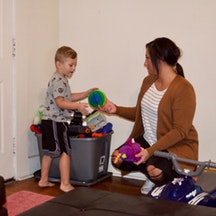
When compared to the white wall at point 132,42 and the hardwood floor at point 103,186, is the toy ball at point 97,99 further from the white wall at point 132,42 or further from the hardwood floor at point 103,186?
the hardwood floor at point 103,186

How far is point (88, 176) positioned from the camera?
9.80ft

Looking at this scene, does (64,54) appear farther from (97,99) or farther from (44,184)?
(44,184)

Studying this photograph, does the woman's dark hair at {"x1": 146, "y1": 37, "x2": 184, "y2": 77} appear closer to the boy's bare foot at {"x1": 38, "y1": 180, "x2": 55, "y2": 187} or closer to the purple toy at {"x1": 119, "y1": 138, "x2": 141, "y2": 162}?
the purple toy at {"x1": 119, "y1": 138, "x2": 141, "y2": 162}

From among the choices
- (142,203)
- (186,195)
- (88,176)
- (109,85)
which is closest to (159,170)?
(186,195)

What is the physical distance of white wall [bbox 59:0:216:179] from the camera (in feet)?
→ 9.29

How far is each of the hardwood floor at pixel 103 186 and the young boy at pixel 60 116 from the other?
77 mm

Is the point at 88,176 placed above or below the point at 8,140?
below

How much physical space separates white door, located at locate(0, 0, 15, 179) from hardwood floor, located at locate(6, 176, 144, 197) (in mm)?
155

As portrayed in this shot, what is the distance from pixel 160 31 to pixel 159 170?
4.16 ft

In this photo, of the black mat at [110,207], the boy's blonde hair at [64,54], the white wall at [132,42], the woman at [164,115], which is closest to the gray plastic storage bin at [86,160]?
the white wall at [132,42]

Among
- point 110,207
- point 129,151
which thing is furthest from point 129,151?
point 110,207

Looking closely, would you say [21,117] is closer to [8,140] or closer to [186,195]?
[8,140]

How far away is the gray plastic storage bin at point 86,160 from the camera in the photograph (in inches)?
115

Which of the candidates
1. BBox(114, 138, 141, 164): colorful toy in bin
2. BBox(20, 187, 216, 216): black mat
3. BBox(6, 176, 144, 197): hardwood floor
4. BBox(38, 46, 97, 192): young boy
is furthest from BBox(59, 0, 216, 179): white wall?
BBox(20, 187, 216, 216): black mat
